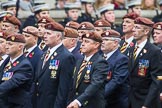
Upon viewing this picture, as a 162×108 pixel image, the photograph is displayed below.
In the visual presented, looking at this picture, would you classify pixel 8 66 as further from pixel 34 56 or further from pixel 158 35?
pixel 158 35

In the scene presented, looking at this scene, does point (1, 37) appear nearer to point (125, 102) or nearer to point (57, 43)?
point (57, 43)

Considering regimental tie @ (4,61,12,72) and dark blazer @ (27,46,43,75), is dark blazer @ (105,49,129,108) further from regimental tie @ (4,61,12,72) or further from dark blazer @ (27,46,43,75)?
regimental tie @ (4,61,12,72)

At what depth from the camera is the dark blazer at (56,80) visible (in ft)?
48.0

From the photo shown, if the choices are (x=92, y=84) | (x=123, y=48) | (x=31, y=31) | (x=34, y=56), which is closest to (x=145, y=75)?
(x=92, y=84)

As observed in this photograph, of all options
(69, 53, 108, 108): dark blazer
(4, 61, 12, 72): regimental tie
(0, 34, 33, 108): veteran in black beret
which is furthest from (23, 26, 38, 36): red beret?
(69, 53, 108, 108): dark blazer

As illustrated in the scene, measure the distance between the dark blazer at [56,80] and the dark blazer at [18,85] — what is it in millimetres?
335

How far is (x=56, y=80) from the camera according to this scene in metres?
14.8

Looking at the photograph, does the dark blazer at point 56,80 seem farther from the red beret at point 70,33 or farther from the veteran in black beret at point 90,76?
the red beret at point 70,33

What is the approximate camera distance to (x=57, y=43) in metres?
15.0

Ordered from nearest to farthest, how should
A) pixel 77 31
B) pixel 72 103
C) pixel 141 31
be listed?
pixel 72 103 < pixel 141 31 < pixel 77 31

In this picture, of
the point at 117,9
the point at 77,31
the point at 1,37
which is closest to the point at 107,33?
the point at 77,31

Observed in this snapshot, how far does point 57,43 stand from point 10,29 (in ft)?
6.69

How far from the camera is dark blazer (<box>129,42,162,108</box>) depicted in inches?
559

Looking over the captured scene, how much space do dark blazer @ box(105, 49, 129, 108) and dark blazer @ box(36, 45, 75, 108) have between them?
86cm
